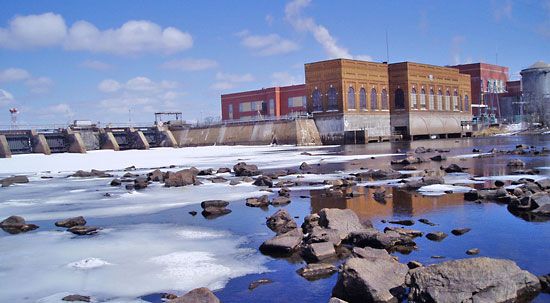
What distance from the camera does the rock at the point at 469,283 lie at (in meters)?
6.57

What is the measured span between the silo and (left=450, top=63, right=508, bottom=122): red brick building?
519 cm

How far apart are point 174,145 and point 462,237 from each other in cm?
6683

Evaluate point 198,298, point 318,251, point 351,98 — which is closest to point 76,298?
point 198,298

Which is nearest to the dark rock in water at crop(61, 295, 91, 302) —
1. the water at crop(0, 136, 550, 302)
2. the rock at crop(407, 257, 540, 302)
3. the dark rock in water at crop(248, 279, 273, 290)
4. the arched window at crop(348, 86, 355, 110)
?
the water at crop(0, 136, 550, 302)

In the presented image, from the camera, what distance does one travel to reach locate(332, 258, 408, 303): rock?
708 cm

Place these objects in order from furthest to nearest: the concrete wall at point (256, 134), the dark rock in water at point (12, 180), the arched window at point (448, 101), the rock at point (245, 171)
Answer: the arched window at point (448, 101) < the concrete wall at point (256, 134) < the rock at point (245, 171) < the dark rock in water at point (12, 180)

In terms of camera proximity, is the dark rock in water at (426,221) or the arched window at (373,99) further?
the arched window at (373,99)

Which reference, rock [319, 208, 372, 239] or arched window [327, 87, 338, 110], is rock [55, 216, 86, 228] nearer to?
rock [319, 208, 372, 239]

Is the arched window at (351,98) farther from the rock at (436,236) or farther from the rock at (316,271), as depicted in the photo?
the rock at (316,271)

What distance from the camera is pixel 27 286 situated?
836 cm

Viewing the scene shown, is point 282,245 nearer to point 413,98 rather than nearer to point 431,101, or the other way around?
point 413,98

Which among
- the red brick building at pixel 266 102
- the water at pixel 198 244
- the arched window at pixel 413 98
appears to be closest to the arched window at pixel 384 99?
the arched window at pixel 413 98

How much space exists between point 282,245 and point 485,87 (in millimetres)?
102880

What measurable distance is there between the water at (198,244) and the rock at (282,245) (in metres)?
0.29
